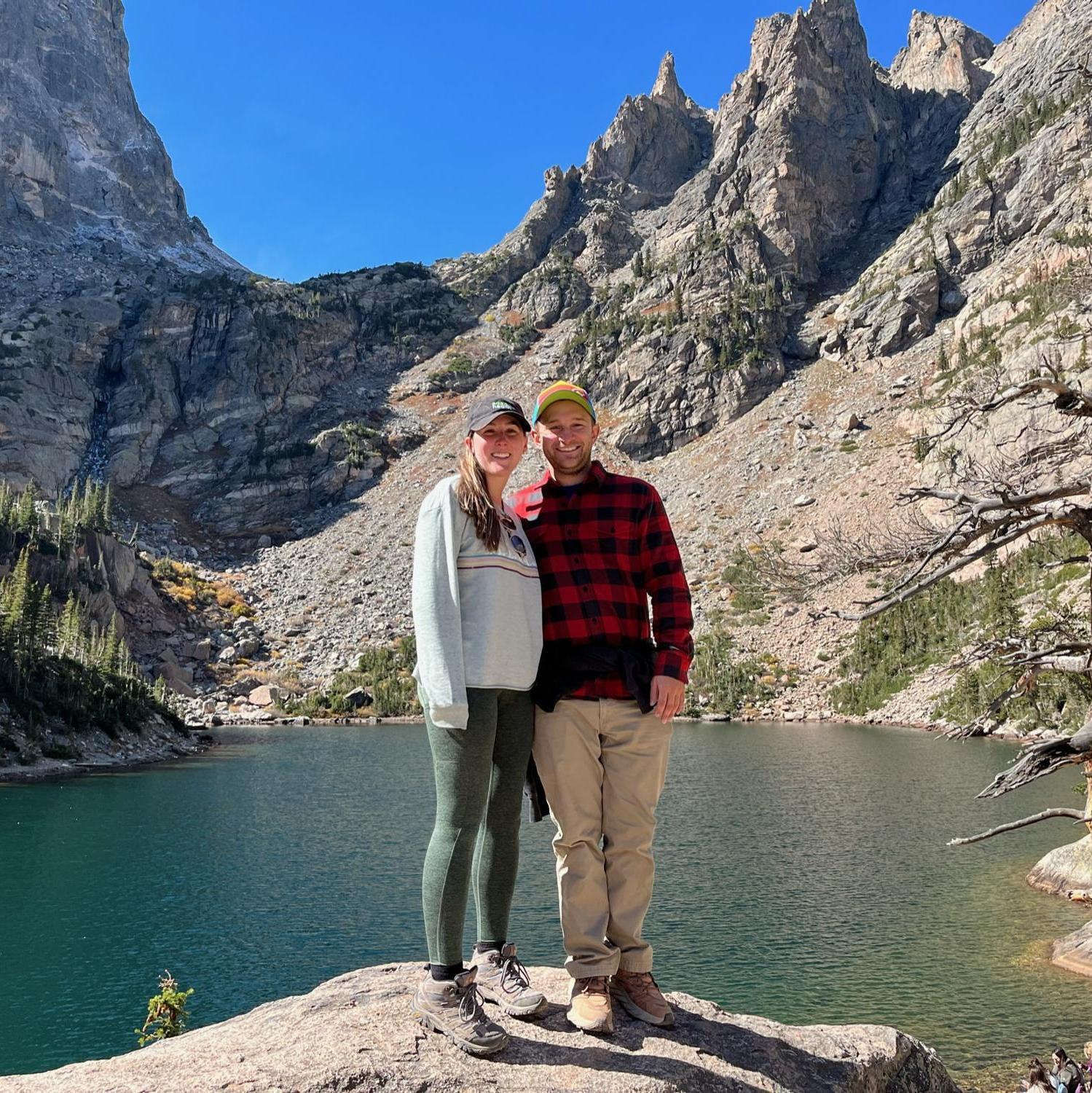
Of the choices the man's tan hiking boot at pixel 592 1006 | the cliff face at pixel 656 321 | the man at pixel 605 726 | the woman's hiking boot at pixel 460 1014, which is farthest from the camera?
the cliff face at pixel 656 321

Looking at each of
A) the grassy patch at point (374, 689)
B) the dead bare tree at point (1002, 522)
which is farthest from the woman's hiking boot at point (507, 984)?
the grassy patch at point (374, 689)

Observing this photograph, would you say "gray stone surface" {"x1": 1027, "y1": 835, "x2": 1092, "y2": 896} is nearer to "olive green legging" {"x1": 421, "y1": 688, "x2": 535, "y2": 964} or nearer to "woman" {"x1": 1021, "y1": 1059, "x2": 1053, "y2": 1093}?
"woman" {"x1": 1021, "y1": 1059, "x2": 1053, "y2": 1093}

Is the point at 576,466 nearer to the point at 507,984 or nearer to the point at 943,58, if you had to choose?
the point at 507,984

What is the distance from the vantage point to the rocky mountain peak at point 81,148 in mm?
114312

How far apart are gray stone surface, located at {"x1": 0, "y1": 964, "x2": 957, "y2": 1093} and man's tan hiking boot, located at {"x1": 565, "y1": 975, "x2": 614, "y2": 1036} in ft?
0.19

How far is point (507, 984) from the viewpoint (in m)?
4.00

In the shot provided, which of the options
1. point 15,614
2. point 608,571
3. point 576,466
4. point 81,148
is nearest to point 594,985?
point 608,571

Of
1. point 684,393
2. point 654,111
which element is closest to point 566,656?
point 684,393

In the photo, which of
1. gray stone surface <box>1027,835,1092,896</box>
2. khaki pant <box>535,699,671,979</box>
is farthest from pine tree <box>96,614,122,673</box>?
khaki pant <box>535,699,671,979</box>

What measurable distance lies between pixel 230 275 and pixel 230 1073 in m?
131

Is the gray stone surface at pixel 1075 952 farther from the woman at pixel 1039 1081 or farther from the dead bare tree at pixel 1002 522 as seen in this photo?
the woman at pixel 1039 1081

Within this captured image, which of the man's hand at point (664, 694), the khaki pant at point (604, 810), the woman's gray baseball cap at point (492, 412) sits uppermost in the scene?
the woman's gray baseball cap at point (492, 412)

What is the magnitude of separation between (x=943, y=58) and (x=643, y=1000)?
497 feet

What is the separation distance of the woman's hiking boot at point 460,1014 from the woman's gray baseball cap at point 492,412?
2614 mm
